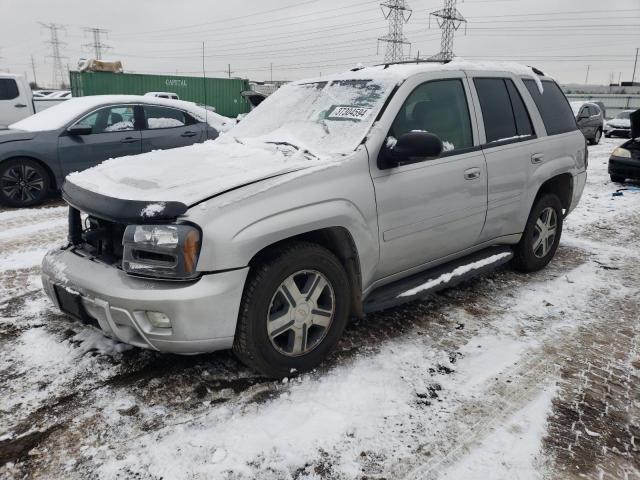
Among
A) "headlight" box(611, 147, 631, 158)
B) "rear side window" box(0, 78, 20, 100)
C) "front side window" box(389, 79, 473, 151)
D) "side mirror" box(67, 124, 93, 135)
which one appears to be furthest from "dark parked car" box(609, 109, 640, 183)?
"rear side window" box(0, 78, 20, 100)

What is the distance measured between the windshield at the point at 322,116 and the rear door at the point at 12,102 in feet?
33.2

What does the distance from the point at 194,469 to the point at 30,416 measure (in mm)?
991

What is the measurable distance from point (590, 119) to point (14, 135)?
59.7ft

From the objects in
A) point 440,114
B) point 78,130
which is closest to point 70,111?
point 78,130

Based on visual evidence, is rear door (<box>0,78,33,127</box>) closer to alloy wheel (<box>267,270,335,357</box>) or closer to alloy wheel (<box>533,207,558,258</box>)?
alloy wheel (<box>267,270,335,357</box>)

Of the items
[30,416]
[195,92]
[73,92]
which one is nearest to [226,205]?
[30,416]

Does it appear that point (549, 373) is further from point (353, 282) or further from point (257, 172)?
point (257, 172)

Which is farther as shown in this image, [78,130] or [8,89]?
[8,89]

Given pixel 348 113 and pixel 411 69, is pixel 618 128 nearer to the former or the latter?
pixel 411 69

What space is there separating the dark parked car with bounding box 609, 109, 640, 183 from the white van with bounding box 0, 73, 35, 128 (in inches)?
515

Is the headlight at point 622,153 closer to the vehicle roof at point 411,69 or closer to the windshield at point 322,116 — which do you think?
the vehicle roof at point 411,69

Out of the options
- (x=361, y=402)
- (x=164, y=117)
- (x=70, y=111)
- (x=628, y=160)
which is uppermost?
(x=70, y=111)

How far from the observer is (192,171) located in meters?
2.88

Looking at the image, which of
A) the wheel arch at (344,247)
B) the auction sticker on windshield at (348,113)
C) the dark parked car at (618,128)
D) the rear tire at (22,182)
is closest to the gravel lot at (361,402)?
the wheel arch at (344,247)
